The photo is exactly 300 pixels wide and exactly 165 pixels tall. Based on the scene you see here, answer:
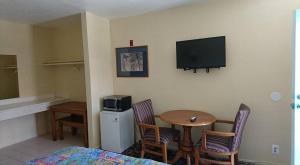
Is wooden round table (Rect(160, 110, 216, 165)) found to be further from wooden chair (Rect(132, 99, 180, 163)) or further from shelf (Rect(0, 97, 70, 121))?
shelf (Rect(0, 97, 70, 121))

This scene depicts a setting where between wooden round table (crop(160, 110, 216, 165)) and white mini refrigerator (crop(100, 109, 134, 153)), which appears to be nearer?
wooden round table (crop(160, 110, 216, 165))

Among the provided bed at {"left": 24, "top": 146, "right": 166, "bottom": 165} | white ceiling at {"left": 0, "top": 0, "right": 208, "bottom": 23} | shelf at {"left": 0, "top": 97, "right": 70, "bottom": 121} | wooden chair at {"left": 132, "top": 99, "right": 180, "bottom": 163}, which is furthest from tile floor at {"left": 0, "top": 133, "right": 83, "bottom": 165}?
white ceiling at {"left": 0, "top": 0, "right": 208, "bottom": 23}

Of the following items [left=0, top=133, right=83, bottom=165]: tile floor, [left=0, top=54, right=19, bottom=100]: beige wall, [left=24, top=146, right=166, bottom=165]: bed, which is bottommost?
[left=0, top=133, right=83, bottom=165]: tile floor

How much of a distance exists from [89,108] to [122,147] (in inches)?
34.9

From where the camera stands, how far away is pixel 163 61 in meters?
3.30

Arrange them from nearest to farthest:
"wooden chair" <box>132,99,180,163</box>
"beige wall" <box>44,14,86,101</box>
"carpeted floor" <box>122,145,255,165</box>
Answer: "wooden chair" <box>132,99,180,163</box> → "carpeted floor" <box>122,145,255,165</box> → "beige wall" <box>44,14,86,101</box>

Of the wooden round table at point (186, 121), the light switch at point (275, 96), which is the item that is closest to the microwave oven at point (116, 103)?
the wooden round table at point (186, 121)

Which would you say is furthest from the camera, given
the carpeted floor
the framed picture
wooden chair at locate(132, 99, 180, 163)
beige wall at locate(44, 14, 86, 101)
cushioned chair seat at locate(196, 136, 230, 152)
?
beige wall at locate(44, 14, 86, 101)

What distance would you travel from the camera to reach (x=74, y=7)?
299 cm

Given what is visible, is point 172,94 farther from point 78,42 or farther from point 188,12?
point 78,42

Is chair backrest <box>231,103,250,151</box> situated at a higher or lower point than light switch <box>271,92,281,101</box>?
lower

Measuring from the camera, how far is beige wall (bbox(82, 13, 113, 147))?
3293 millimetres

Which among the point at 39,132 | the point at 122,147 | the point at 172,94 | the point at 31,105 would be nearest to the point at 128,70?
the point at 172,94

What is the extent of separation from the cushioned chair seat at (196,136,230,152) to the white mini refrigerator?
139cm
